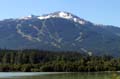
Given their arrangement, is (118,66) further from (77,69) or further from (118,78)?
(118,78)

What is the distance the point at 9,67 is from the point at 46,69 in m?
18.2

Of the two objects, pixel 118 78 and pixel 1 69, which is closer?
pixel 118 78

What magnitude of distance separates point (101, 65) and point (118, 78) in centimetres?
14935

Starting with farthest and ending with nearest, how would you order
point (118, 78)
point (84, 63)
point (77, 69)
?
point (84, 63) → point (77, 69) → point (118, 78)

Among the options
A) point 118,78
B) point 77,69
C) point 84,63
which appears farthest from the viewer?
point 84,63

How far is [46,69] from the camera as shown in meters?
169

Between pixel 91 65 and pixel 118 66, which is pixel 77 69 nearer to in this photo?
pixel 91 65

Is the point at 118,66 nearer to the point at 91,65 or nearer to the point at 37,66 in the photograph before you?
the point at 91,65

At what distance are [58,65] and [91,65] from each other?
15218 mm

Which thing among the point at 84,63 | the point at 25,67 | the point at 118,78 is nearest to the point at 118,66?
the point at 84,63

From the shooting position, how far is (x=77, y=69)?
16538 centimetres

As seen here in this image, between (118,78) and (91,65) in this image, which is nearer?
(118,78)

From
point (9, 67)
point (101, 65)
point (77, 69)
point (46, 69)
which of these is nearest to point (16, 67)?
point (9, 67)

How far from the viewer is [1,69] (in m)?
170
